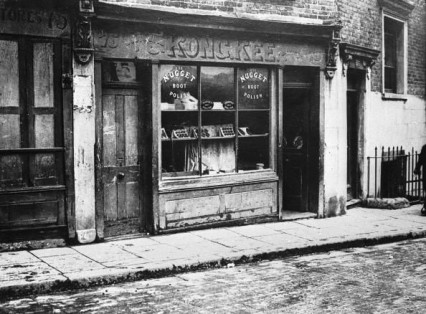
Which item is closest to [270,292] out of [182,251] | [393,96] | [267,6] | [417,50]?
[182,251]

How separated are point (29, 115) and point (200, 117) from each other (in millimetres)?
3049

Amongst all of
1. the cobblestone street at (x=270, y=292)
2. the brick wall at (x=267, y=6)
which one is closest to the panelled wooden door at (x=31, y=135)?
the brick wall at (x=267, y=6)

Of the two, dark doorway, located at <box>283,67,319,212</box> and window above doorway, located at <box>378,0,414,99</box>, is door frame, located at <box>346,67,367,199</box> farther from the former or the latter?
dark doorway, located at <box>283,67,319,212</box>

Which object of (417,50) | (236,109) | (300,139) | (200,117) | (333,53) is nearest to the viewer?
(200,117)

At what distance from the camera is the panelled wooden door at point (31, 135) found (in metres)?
7.90

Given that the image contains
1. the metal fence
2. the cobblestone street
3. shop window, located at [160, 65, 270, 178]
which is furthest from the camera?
the metal fence

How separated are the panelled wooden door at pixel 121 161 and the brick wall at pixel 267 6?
160 centimetres

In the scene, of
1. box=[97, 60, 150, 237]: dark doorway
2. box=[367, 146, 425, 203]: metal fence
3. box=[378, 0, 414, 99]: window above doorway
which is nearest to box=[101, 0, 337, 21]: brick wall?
box=[97, 60, 150, 237]: dark doorway

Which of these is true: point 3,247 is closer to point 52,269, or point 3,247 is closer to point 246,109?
point 52,269

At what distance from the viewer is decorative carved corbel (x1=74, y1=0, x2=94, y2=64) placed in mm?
8164

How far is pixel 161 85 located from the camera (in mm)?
9406

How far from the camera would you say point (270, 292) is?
6.29m

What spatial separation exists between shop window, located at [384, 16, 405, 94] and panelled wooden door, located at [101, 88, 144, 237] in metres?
8.02

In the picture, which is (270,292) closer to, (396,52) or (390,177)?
(390,177)
